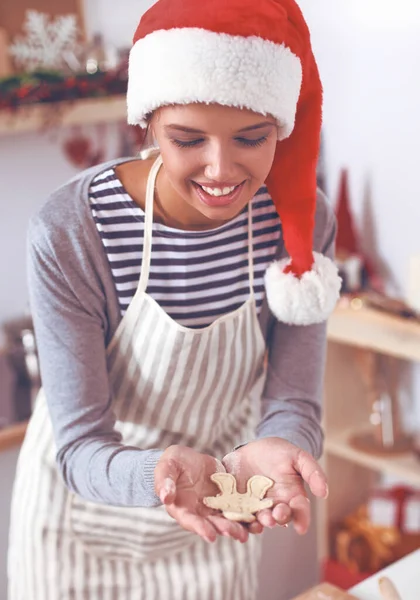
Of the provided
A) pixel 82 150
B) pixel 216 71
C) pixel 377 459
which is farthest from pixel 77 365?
pixel 82 150

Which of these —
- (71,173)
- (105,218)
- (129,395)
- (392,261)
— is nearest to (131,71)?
(105,218)

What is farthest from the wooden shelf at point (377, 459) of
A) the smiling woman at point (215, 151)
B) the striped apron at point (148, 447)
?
the smiling woman at point (215, 151)

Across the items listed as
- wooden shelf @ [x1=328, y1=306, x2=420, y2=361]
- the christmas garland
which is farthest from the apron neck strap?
the christmas garland

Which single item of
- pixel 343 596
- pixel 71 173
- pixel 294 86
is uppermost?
pixel 294 86

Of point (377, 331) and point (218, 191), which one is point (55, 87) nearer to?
point (377, 331)

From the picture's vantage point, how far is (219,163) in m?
0.75

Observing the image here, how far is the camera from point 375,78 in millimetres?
1761

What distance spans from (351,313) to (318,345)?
71cm

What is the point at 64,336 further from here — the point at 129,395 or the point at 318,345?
the point at 318,345

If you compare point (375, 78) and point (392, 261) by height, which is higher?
point (375, 78)

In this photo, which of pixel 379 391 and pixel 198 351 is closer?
pixel 198 351

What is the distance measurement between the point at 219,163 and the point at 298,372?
0.38 metres

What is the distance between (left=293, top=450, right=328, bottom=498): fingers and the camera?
0.76m

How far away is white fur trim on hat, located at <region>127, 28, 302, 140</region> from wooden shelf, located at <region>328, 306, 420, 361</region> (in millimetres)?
926
